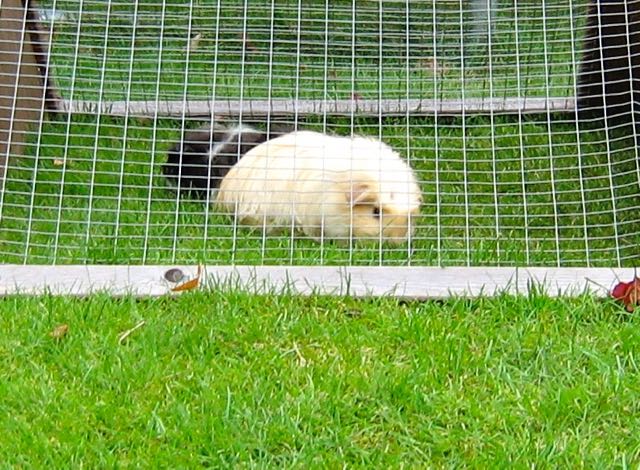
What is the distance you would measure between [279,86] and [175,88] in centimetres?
47

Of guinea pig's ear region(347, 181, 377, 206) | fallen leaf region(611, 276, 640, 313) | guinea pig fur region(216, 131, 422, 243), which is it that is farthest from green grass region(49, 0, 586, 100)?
fallen leaf region(611, 276, 640, 313)

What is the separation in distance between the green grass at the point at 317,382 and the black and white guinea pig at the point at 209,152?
0.99 metres

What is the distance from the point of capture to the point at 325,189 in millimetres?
2953

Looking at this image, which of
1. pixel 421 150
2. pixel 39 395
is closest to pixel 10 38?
pixel 421 150

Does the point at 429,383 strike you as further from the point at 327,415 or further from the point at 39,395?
the point at 39,395

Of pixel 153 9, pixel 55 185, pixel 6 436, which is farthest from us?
pixel 153 9

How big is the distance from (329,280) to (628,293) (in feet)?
2.59

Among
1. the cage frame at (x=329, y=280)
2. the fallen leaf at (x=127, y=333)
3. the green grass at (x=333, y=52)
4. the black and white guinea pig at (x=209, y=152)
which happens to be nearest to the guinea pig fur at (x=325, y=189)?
the black and white guinea pig at (x=209, y=152)

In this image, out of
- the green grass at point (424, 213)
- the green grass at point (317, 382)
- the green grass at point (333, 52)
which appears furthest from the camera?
the green grass at point (333, 52)

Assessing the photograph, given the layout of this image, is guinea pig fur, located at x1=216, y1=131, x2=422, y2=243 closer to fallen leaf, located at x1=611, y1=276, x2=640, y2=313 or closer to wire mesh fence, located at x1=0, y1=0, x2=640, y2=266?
wire mesh fence, located at x1=0, y1=0, x2=640, y2=266

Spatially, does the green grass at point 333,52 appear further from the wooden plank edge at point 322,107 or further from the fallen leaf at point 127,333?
the fallen leaf at point 127,333

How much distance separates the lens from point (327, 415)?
1.90m

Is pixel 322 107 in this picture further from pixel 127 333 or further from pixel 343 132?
pixel 127 333

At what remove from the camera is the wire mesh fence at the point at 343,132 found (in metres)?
2.74
